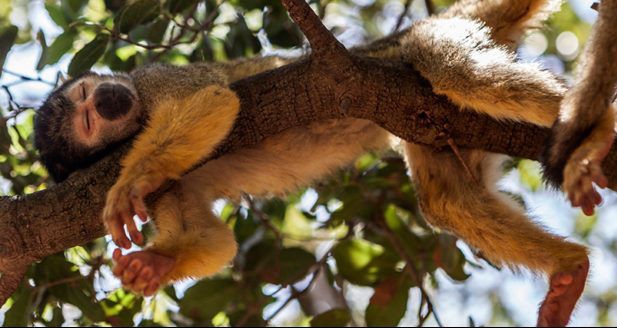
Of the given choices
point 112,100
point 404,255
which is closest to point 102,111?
point 112,100

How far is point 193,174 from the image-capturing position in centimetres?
590

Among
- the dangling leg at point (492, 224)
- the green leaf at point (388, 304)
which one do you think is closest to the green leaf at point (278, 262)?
the green leaf at point (388, 304)

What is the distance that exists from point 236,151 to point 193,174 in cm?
44

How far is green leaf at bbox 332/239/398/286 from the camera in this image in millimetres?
6555

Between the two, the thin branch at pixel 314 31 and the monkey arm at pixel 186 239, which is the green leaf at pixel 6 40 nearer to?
the monkey arm at pixel 186 239

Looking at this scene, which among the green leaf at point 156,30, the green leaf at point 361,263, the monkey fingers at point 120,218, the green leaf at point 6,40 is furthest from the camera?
the green leaf at point 361,263

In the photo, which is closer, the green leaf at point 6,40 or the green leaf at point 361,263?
the green leaf at point 6,40

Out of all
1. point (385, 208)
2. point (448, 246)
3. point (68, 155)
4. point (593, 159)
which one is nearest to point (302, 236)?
point (385, 208)

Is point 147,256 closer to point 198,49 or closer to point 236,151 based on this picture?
point 236,151

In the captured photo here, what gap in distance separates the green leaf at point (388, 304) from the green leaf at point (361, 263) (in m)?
0.13

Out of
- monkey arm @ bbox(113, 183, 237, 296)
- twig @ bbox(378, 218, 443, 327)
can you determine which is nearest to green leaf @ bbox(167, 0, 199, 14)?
monkey arm @ bbox(113, 183, 237, 296)

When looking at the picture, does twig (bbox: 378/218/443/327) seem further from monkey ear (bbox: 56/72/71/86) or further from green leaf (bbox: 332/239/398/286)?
monkey ear (bbox: 56/72/71/86)

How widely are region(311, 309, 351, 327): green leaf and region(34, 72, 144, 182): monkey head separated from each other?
208 centimetres

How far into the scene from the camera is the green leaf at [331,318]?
20.6 ft
